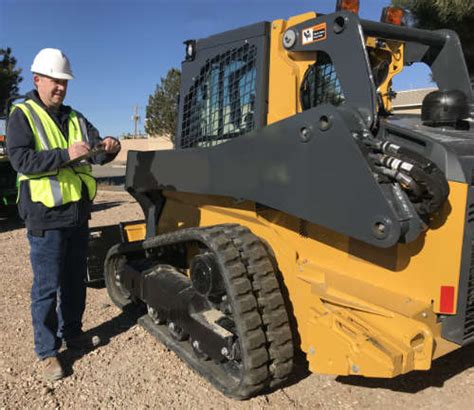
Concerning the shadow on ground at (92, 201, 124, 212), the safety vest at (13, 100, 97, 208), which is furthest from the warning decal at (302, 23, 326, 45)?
the shadow on ground at (92, 201, 124, 212)

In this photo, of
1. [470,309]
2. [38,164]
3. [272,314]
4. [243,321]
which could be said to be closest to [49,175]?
[38,164]

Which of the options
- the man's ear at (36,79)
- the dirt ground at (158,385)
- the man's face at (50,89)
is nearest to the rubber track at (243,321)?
the dirt ground at (158,385)

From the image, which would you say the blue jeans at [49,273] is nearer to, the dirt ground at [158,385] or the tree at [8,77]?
the dirt ground at [158,385]

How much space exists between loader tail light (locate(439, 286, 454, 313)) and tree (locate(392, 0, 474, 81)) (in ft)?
20.3

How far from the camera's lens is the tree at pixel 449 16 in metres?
7.64

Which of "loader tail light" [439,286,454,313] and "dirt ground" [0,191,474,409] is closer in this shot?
"loader tail light" [439,286,454,313]

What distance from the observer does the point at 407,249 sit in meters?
2.47

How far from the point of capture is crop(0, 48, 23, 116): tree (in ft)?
53.3

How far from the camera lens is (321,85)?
3094 mm

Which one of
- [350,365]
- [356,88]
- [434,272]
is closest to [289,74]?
[356,88]

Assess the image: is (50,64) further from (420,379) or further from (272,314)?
(420,379)

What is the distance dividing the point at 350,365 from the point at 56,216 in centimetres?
205

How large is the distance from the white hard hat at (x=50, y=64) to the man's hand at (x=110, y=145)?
476mm

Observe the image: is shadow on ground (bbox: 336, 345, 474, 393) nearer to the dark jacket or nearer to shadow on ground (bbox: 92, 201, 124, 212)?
the dark jacket
